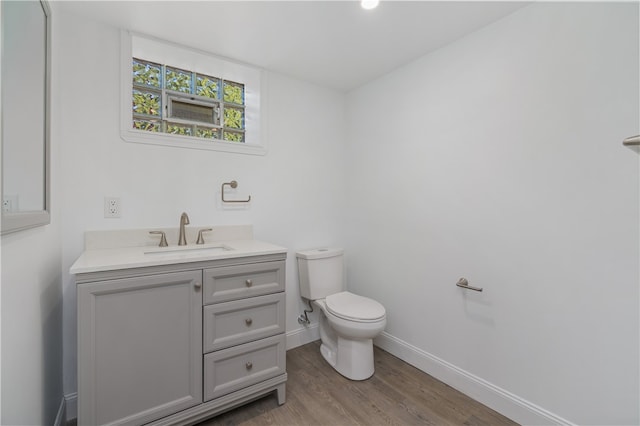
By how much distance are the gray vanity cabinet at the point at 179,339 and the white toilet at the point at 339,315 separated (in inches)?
18.3

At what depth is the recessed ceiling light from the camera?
144cm

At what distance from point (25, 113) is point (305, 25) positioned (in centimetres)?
141

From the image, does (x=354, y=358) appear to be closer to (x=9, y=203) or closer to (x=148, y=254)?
(x=148, y=254)

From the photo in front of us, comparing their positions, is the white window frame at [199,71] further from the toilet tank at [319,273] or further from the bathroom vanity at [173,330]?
the toilet tank at [319,273]

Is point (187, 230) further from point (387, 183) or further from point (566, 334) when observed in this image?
point (566, 334)

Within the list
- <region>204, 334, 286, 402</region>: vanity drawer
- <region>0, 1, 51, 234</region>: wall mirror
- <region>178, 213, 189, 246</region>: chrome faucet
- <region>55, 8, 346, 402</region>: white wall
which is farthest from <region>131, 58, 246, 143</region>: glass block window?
<region>204, 334, 286, 402</region>: vanity drawer

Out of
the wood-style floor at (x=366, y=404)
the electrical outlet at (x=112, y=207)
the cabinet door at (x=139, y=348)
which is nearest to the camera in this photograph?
the cabinet door at (x=139, y=348)

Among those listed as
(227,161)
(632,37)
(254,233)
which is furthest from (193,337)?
(632,37)

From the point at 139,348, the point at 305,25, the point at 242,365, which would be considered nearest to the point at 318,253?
the point at 242,365

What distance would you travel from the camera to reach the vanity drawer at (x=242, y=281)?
1.46 m

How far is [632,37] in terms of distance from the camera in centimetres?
120

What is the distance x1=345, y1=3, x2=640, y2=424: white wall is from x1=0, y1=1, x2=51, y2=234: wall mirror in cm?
203

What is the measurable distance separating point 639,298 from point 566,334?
0.34m

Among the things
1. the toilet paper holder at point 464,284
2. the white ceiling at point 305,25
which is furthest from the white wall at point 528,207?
the white ceiling at point 305,25
